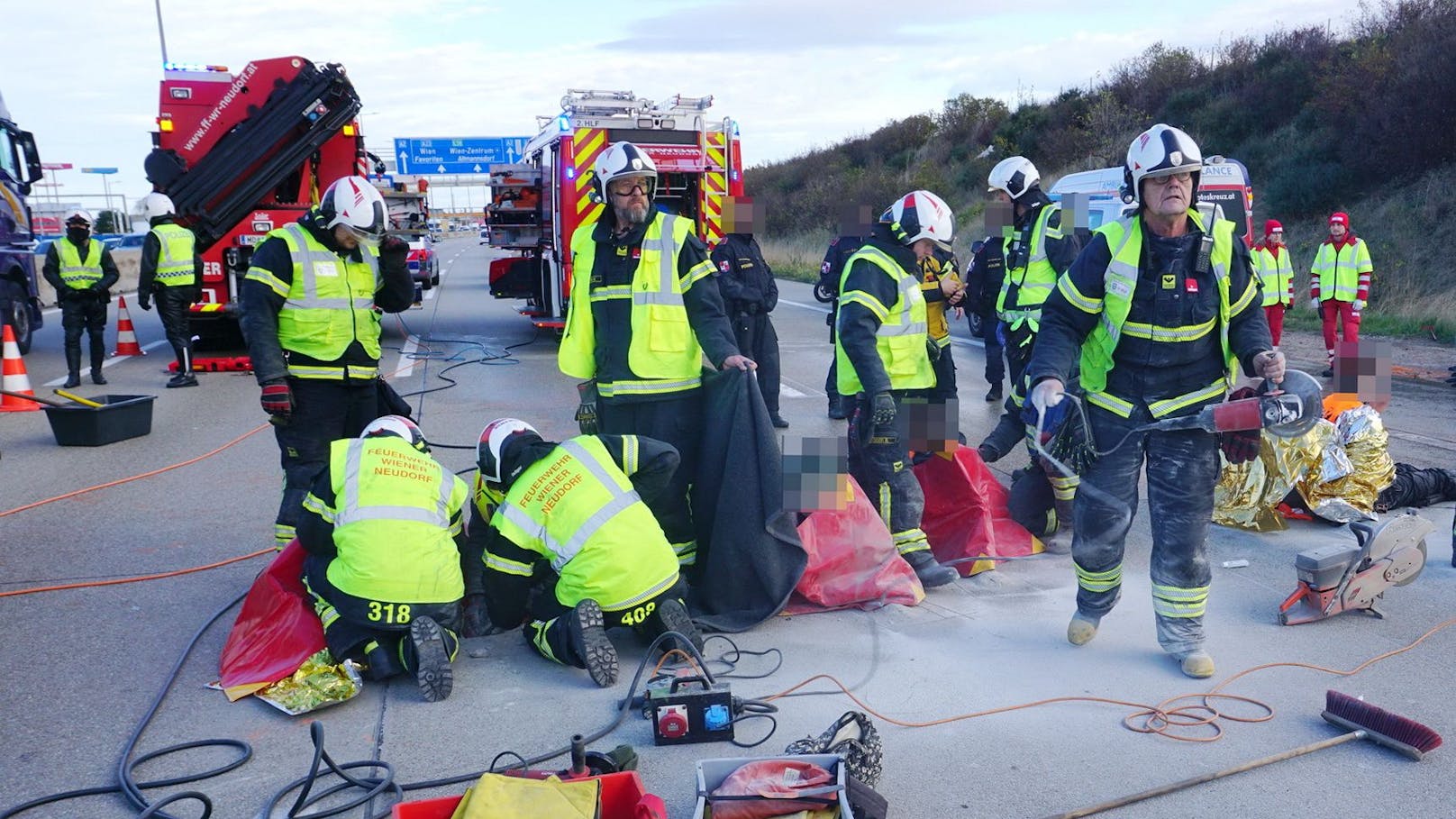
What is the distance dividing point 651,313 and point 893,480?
1.47 m

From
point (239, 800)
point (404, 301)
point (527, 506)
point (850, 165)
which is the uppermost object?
point (850, 165)

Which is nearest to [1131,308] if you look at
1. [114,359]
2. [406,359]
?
[406,359]

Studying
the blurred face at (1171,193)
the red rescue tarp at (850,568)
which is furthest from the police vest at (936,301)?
the blurred face at (1171,193)

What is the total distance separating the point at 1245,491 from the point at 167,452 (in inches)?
301

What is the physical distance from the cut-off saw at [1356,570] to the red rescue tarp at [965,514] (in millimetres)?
1400

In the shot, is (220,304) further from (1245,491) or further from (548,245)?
(1245,491)

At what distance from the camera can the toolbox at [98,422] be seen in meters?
8.67

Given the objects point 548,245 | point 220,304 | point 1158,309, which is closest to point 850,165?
point 548,245

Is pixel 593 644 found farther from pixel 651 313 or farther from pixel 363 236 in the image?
pixel 363 236

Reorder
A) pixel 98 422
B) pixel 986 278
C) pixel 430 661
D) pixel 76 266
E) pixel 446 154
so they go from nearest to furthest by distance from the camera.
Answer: pixel 430 661, pixel 986 278, pixel 98 422, pixel 76 266, pixel 446 154

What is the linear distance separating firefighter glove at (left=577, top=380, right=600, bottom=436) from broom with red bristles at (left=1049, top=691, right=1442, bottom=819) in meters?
2.94

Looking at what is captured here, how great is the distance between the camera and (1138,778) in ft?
11.2

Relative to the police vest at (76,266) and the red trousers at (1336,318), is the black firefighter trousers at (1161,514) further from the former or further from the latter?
the police vest at (76,266)

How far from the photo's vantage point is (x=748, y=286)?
8750 mm
